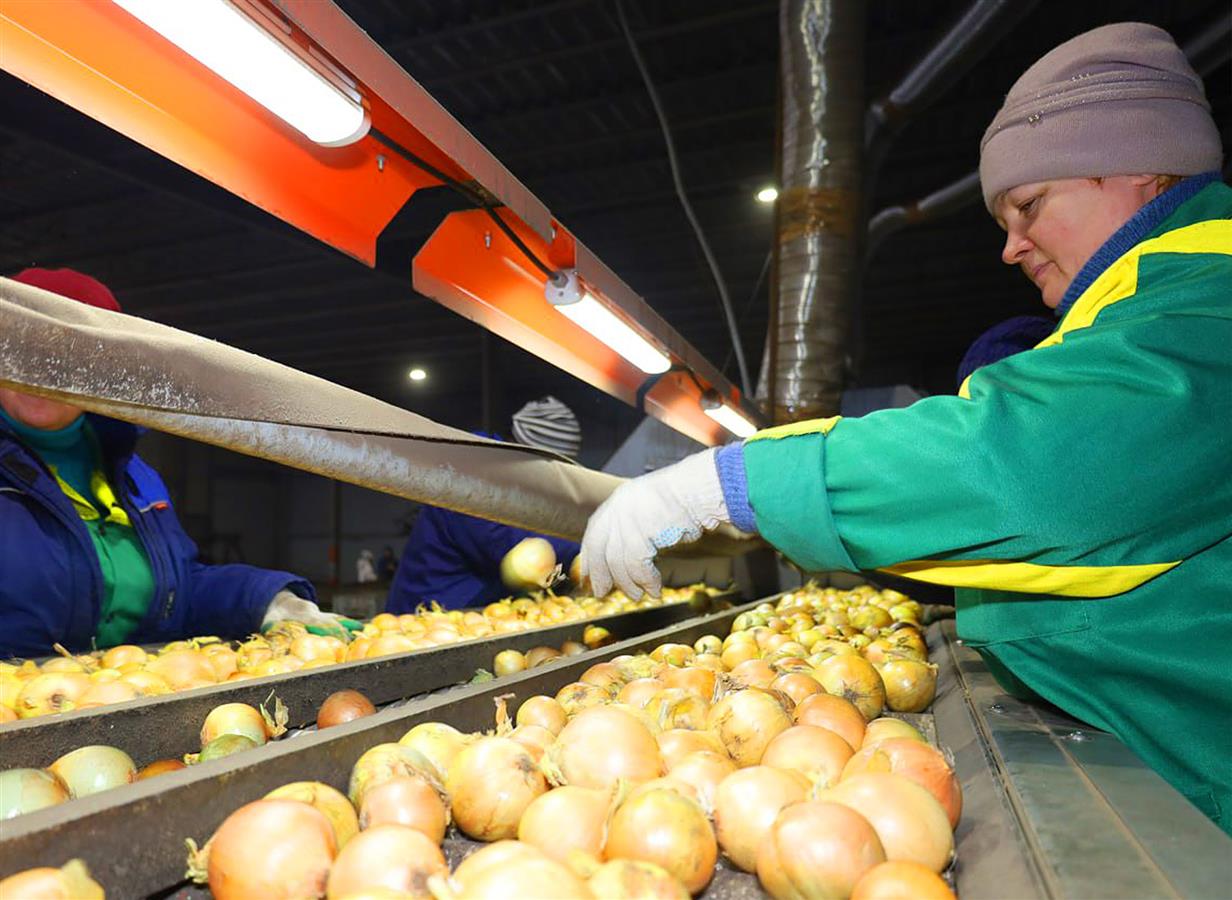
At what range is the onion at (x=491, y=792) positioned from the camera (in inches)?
41.9

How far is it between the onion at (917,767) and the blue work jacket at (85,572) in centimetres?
245

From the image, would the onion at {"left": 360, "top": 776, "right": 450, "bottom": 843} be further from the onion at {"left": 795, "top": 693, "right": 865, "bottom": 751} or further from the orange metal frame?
the orange metal frame

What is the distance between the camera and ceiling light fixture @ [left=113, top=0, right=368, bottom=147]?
1.07 meters

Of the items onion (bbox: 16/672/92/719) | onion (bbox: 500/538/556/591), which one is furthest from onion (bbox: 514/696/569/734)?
onion (bbox: 500/538/556/591)

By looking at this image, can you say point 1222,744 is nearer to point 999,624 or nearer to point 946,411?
point 999,624

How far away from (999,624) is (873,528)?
331 mm

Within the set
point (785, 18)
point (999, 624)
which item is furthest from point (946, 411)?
point (785, 18)

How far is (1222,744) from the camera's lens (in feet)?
4.25

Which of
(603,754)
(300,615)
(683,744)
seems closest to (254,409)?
(603,754)

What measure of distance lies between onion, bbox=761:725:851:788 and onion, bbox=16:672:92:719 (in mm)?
1316

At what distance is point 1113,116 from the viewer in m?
1.53

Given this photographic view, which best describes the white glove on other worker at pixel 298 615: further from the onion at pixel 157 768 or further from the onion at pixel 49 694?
the onion at pixel 157 768

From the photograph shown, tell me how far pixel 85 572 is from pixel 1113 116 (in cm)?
300

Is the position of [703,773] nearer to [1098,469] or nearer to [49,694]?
[1098,469]
